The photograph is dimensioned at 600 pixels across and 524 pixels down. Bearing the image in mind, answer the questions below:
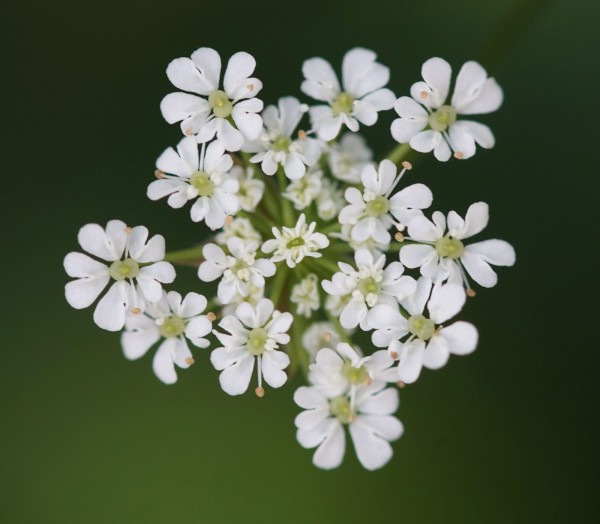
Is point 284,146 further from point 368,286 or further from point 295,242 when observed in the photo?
point 368,286

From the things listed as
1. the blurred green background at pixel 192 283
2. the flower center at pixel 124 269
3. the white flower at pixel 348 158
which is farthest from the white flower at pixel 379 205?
the blurred green background at pixel 192 283

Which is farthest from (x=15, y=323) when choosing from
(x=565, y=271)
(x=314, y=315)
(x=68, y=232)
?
(x=565, y=271)

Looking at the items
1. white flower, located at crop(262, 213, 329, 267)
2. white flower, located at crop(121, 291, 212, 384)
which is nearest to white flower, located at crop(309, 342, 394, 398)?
white flower, located at crop(262, 213, 329, 267)

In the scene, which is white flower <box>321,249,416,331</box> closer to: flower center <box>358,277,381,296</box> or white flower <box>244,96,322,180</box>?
flower center <box>358,277,381,296</box>

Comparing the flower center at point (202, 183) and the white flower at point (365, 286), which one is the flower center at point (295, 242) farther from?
the flower center at point (202, 183)

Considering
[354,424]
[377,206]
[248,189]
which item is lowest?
[354,424]

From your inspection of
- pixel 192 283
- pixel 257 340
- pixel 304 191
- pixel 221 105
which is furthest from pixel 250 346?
pixel 192 283
